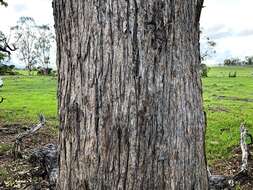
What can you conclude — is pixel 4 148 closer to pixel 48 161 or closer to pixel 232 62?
pixel 48 161

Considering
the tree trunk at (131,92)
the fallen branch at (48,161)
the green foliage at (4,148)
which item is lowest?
the green foliage at (4,148)

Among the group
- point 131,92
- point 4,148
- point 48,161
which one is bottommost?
point 4,148

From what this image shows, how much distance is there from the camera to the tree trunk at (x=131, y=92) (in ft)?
8.32

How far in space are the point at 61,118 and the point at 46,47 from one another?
259ft

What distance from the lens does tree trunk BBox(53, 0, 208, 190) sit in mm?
2535

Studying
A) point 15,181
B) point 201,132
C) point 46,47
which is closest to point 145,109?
point 201,132

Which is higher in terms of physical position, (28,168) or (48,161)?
(48,161)

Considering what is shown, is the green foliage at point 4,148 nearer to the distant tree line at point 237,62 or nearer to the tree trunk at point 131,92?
the tree trunk at point 131,92

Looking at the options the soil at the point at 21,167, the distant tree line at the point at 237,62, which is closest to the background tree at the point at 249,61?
the distant tree line at the point at 237,62

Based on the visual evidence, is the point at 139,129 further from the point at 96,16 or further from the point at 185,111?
the point at 96,16

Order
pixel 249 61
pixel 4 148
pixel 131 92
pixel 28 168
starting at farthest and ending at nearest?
pixel 249 61 → pixel 4 148 → pixel 28 168 → pixel 131 92

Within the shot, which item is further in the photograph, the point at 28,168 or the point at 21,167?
the point at 21,167

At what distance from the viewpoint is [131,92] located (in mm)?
2547

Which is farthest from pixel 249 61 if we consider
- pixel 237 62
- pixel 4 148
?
pixel 4 148
